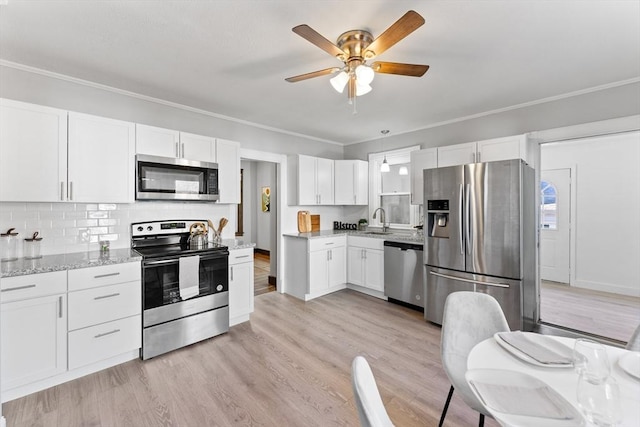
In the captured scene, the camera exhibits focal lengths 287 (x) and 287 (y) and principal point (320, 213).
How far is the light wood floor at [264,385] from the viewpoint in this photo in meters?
1.88

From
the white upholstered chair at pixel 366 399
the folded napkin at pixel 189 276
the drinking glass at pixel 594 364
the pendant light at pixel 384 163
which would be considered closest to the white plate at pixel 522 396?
the drinking glass at pixel 594 364

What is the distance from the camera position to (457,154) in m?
3.68

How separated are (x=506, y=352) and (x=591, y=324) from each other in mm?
3253

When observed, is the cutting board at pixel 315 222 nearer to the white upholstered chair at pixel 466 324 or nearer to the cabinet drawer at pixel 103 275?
the cabinet drawer at pixel 103 275

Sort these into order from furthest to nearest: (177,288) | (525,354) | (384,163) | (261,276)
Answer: (261,276)
(384,163)
(177,288)
(525,354)

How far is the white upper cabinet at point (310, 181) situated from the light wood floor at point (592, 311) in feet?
11.1

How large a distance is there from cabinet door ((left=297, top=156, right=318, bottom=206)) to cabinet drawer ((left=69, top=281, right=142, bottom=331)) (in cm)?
254

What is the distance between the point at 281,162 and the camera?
4.57 metres

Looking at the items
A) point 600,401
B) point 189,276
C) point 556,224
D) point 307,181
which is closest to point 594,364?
point 600,401

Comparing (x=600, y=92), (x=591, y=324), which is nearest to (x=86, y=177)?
(x=600, y=92)

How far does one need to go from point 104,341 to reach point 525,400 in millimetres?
2876

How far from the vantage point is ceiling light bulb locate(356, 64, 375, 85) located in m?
1.95

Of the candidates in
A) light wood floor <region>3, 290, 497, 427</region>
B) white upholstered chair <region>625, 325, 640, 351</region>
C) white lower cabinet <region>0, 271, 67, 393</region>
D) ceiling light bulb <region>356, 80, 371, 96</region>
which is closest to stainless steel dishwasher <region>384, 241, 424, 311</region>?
light wood floor <region>3, 290, 497, 427</region>

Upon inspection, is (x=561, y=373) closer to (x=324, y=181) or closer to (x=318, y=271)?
(x=318, y=271)
